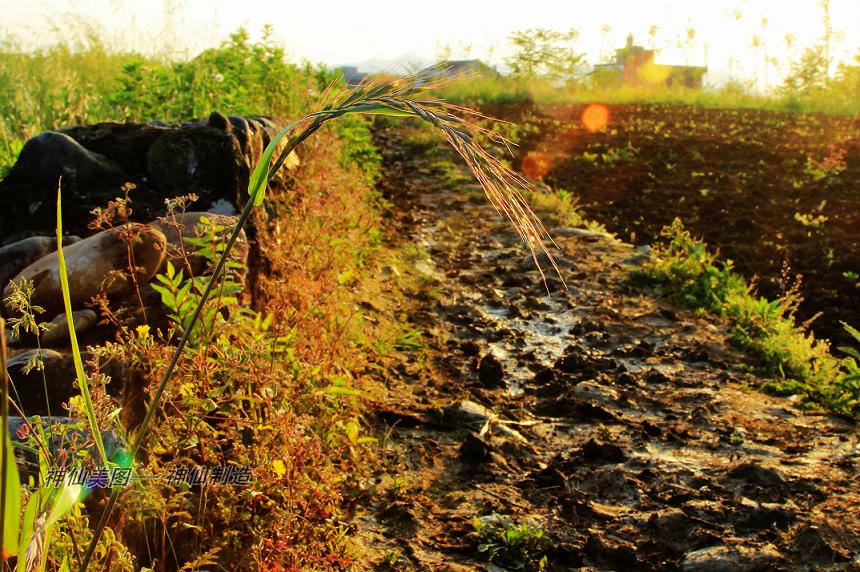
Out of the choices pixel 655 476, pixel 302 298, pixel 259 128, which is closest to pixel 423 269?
pixel 259 128

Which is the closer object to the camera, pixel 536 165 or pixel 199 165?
pixel 199 165

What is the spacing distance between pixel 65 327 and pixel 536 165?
319 inches

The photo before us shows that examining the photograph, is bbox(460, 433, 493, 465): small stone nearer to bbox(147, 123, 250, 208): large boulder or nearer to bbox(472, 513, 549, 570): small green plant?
bbox(472, 513, 549, 570): small green plant

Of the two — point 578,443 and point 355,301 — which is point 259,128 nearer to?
point 355,301

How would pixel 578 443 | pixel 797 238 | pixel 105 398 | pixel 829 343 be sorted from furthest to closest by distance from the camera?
pixel 797 238, pixel 829 343, pixel 578 443, pixel 105 398

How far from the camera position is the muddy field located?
6527mm

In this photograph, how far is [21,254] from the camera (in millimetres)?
3641

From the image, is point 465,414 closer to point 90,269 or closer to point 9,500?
point 90,269

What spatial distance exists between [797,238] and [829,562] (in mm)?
5013

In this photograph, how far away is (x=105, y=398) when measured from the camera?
194 centimetres

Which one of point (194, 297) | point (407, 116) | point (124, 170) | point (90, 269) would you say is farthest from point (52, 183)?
point (407, 116)

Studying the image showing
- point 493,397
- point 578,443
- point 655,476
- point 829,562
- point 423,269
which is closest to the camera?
point 829,562

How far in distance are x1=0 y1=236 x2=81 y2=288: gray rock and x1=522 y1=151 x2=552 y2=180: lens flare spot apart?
6.91 metres

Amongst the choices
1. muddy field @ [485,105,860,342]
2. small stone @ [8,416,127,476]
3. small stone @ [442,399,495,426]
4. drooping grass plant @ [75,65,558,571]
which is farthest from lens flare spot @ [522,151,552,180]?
drooping grass plant @ [75,65,558,571]
